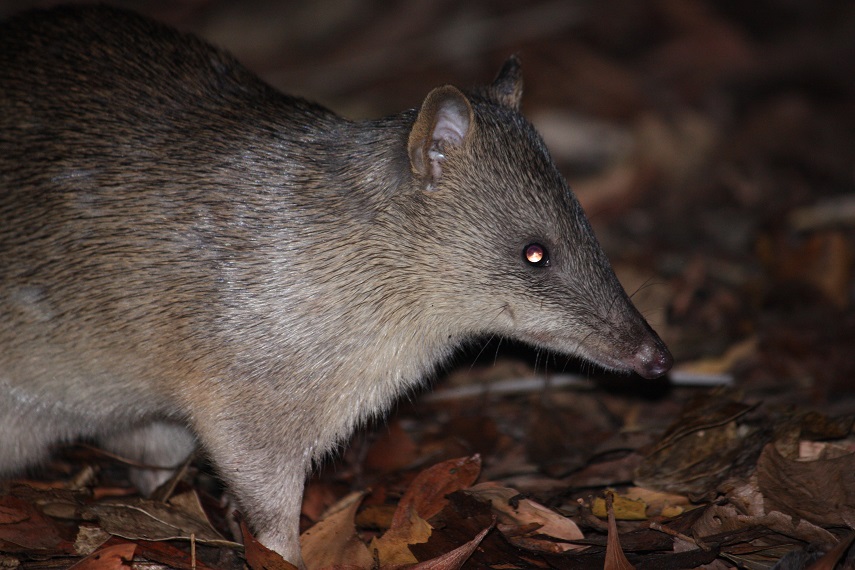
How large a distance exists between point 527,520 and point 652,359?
1054mm

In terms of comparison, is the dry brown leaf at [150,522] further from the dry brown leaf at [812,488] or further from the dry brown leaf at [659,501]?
the dry brown leaf at [812,488]

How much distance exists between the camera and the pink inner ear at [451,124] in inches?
176

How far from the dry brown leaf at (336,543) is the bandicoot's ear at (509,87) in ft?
7.86

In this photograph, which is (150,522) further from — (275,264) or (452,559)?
(452,559)

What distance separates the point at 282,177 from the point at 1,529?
2267 millimetres

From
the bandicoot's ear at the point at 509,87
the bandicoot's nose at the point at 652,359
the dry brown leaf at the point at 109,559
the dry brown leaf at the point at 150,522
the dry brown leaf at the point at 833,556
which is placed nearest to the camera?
the dry brown leaf at the point at 833,556

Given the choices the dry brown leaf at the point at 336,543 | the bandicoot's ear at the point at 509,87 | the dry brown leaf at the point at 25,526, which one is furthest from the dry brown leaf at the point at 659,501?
the dry brown leaf at the point at 25,526

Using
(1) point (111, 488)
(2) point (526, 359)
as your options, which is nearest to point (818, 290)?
(2) point (526, 359)

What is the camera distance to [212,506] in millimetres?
5352

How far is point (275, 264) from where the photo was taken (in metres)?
4.59

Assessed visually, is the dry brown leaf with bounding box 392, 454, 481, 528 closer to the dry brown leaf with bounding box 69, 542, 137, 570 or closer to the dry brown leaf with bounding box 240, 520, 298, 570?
the dry brown leaf with bounding box 240, 520, 298, 570

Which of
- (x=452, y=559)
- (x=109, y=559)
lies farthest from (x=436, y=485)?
(x=109, y=559)

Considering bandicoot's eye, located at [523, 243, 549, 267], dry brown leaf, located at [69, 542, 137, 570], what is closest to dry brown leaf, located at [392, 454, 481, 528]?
bandicoot's eye, located at [523, 243, 549, 267]

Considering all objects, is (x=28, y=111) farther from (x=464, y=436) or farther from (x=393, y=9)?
(x=393, y=9)
